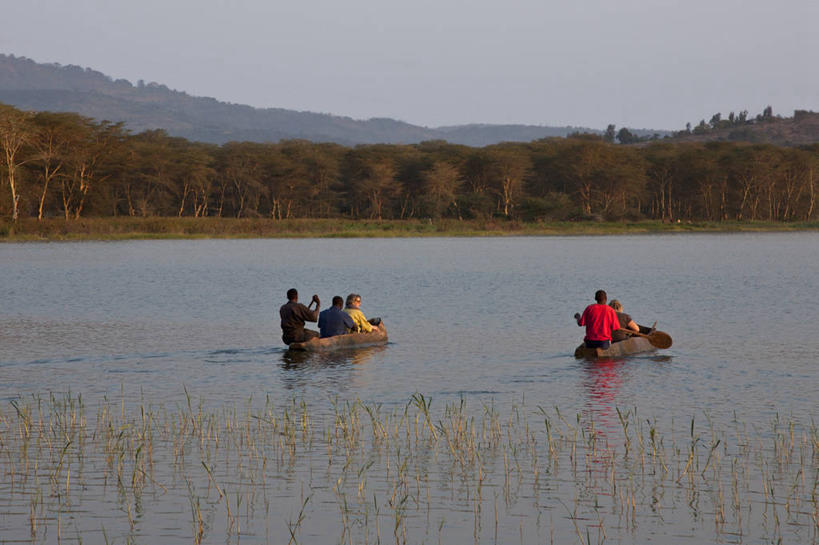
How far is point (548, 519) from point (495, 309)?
21.6 m

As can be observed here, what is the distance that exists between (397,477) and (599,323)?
9084mm

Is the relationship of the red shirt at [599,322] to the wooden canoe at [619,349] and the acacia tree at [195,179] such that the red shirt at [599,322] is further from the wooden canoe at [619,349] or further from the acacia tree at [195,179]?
the acacia tree at [195,179]

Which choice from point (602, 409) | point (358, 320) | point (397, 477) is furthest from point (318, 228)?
point (397, 477)

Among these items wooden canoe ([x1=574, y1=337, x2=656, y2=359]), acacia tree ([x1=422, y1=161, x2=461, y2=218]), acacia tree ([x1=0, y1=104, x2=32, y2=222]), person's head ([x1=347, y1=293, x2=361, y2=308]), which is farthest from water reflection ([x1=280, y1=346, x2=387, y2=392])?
acacia tree ([x1=422, y1=161, x2=461, y2=218])

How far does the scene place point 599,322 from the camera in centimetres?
1927

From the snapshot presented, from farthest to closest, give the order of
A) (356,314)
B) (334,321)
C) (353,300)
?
(356,314) < (353,300) < (334,321)

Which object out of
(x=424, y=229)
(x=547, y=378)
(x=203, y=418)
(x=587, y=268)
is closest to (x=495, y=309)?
(x=547, y=378)

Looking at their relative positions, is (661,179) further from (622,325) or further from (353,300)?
(353,300)

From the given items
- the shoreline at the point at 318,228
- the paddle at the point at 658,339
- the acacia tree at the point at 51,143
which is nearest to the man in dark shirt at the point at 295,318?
the paddle at the point at 658,339

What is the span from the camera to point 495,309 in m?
31.2

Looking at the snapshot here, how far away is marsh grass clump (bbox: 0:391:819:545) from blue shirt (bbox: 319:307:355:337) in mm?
6385

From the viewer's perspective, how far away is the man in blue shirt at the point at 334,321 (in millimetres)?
20938

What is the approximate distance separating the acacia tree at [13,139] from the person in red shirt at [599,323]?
6506 cm

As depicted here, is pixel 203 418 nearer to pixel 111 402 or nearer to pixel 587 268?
pixel 111 402
